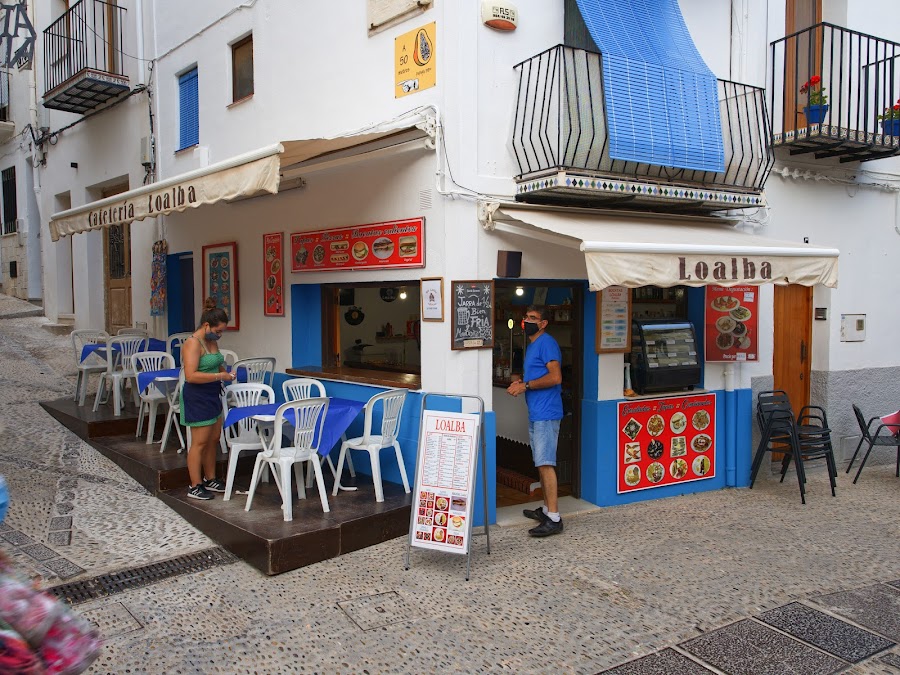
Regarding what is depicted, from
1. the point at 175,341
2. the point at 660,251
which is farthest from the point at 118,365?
the point at 660,251

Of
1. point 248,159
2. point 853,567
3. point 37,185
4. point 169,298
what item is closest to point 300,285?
point 248,159

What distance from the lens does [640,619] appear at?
181 inches

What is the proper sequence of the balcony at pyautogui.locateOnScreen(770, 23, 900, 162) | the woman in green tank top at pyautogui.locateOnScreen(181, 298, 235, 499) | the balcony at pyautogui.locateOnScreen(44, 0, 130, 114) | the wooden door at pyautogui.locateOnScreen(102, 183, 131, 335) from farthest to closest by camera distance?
1. the wooden door at pyautogui.locateOnScreen(102, 183, 131, 335)
2. the balcony at pyautogui.locateOnScreen(44, 0, 130, 114)
3. the balcony at pyautogui.locateOnScreen(770, 23, 900, 162)
4. the woman in green tank top at pyautogui.locateOnScreen(181, 298, 235, 499)

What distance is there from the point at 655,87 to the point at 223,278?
5905 millimetres

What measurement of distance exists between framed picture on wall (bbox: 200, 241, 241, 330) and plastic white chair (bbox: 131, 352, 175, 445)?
4.03ft

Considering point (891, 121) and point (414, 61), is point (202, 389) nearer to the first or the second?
point (414, 61)

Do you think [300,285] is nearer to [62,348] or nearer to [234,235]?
[234,235]

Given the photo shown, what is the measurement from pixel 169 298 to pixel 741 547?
881 cm

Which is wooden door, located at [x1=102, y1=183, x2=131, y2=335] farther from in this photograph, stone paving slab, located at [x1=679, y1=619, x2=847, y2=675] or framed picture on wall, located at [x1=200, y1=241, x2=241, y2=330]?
stone paving slab, located at [x1=679, y1=619, x2=847, y2=675]

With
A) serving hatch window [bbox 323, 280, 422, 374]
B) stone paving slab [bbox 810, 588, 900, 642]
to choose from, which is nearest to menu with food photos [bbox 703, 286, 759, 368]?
stone paving slab [bbox 810, 588, 900, 642]

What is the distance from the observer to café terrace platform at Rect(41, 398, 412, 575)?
533 centimetres

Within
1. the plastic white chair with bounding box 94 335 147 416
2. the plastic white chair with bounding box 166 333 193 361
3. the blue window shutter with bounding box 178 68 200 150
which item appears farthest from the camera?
the blue window shutter with bounding box 178 68 200 150

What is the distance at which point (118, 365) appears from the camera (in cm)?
909

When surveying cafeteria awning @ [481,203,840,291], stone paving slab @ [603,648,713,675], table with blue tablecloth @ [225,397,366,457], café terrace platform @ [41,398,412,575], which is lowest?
stone paving slab @ [603,648,713,675]
